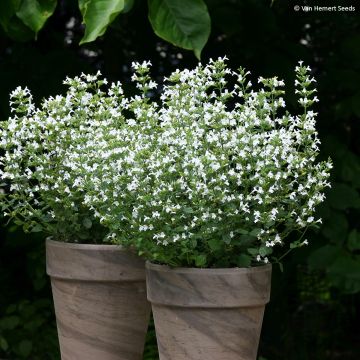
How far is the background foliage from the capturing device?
312 centimetres

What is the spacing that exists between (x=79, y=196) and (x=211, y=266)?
420mm

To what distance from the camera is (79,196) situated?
217 cm

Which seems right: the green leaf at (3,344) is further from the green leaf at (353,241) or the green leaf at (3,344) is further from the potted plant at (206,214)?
the potted plant at (206,214)

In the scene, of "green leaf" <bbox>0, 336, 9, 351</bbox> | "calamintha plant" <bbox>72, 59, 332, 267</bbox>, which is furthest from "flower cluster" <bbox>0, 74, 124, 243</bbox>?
"green leaf" <bbox>0, 336, 9, 351</bbox>

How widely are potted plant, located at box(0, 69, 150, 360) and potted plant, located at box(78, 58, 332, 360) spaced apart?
0.65ft

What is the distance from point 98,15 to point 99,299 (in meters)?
0.85

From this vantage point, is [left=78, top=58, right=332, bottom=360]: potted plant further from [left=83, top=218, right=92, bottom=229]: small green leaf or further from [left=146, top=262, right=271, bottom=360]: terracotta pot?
[left=83, top=218, right=92, bottom=229]: small green leaf

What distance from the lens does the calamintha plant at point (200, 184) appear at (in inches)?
72.9

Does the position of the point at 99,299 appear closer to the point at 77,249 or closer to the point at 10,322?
the point at 77,249

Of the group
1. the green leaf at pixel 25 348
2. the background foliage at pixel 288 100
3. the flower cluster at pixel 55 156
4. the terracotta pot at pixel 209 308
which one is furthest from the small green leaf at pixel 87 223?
the green leaf at pixel 25 348

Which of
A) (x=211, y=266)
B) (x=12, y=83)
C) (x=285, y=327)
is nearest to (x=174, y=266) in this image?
(x=211, y=266)

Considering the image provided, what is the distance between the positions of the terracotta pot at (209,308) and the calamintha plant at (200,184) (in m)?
0.04

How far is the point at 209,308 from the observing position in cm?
190

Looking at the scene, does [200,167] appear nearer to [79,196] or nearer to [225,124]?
[225,124]
